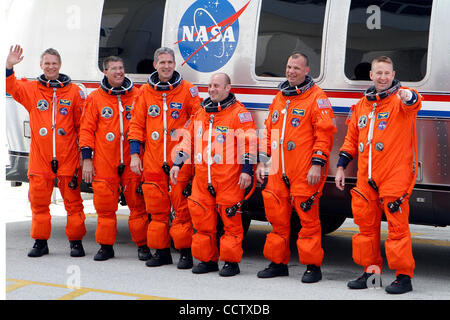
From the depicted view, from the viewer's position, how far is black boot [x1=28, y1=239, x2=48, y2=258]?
7109 millimetres

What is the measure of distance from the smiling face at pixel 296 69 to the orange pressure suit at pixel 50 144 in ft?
7.62

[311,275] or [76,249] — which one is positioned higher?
[311,275]

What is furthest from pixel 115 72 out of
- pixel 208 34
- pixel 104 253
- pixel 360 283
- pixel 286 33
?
pixel 360 283

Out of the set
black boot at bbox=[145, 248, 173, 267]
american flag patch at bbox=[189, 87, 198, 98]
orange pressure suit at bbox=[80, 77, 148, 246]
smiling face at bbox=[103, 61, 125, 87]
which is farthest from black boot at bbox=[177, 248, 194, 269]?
smiling face at bbox=[103, 61, 125, 87]

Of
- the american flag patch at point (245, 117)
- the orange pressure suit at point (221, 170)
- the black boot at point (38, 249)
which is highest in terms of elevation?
the american flag patch at point (245, 117)

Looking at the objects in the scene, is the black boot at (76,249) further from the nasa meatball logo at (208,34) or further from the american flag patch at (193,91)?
the nasa meatball logo at (208,34)

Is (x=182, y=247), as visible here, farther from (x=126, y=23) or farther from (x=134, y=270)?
(x=126, y=23)

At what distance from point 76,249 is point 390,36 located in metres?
3.73

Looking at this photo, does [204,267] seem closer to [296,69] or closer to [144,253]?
[144,253]

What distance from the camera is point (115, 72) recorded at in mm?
6836

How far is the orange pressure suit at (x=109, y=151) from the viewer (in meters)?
6.85

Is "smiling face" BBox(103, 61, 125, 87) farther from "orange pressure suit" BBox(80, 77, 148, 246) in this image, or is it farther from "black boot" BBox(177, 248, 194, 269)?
"black boot" BBox(177, 248, 194, 269)

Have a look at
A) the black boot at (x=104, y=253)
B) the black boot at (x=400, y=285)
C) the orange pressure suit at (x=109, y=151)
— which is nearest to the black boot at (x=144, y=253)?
the orange pressure suit at (x=109, y=151)

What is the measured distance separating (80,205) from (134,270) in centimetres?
99
